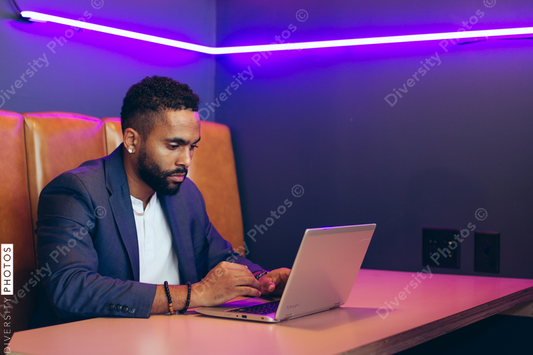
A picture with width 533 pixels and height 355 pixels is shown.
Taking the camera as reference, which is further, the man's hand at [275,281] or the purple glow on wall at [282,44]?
the purple glow on wall at [282,44]

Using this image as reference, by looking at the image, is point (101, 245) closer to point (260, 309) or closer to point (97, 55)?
point (260, 309)

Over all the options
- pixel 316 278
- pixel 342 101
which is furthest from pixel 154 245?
pixel 342 101

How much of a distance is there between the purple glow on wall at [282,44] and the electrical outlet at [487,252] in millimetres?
850

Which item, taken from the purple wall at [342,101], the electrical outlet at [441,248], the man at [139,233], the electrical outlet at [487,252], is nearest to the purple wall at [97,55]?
the purple wall at [342,101]

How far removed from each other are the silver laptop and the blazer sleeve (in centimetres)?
20

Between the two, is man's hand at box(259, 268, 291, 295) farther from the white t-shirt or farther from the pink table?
the white t-shirt

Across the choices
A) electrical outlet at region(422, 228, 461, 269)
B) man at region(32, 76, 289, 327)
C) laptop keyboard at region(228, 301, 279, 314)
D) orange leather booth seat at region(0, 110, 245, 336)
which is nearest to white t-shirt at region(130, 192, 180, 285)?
man at region(32, 76, 289, 327)

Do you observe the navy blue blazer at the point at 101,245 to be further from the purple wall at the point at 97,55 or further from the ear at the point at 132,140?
the purple wall at the point at 97,55

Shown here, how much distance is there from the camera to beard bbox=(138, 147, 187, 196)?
67.7 inches

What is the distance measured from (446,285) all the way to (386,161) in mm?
683

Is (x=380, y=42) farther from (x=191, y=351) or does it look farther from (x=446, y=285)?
(x=191, y=351)

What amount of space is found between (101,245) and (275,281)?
0.56 m

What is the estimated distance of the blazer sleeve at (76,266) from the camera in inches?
53.1

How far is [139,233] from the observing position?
1814 millimetres
